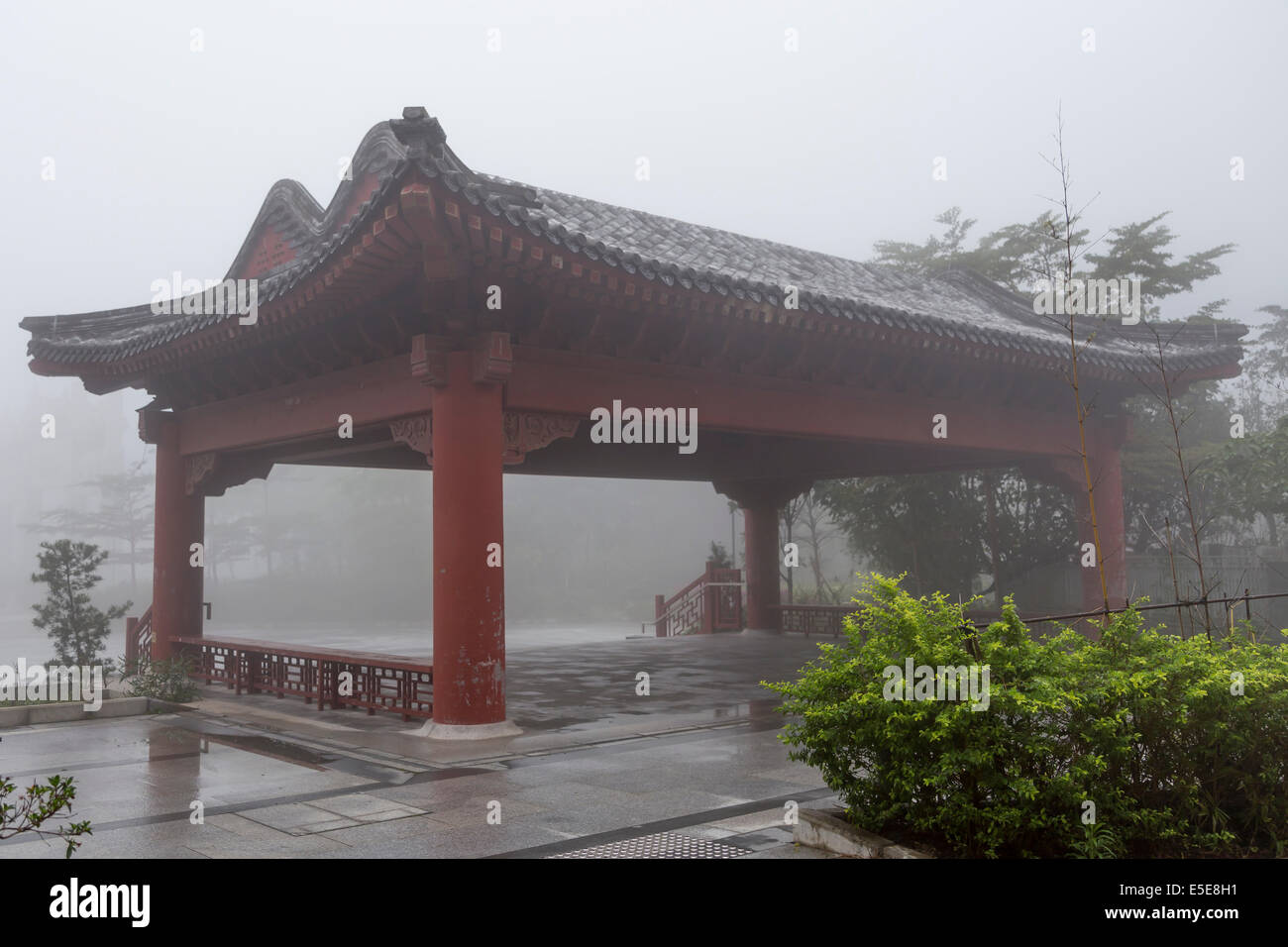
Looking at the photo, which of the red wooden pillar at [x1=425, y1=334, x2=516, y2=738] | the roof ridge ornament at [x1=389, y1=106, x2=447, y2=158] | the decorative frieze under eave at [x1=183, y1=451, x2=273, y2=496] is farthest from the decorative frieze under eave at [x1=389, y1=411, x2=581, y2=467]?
the decorative frieze under eave at [x1=183, y1=451, x2=273, y2=496]

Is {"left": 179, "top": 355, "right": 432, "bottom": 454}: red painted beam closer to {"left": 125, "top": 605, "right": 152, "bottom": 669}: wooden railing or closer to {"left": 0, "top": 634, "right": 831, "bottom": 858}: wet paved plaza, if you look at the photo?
{"left": 125, "top": 605, "right": 152, "bottom": 669}: wooden railing

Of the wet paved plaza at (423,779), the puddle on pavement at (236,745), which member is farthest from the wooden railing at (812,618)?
the puddle on pavement at (236,745)

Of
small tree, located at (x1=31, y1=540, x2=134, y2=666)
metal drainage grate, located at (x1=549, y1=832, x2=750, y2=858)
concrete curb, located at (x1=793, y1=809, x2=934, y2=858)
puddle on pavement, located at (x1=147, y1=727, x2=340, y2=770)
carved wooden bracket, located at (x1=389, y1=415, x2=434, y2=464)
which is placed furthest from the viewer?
small tree, located at (x1=31, y1=540, x2=134, y2=666)

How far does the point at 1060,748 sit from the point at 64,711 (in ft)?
35.5

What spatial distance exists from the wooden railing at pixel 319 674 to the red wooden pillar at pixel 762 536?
35.2ft

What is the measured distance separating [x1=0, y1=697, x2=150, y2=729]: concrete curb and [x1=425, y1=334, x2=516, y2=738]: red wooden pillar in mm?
4534

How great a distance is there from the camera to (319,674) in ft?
39.9

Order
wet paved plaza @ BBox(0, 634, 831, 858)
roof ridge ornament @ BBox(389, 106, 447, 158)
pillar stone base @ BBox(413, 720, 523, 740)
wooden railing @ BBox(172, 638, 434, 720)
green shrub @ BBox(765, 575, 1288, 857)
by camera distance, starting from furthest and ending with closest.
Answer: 1. wooden railing @ BBox(172, 638, 434, 720)
2. pillar stone base @ BBox(413, 720, 523, 740)
3. roof ridge ornament @ BBox(389, 106, 447, 158)
4. wet paved plaza @ BBox(0, 634, 831, 858)
5. green shrub @ BBox(765, 575, 1288, 857)

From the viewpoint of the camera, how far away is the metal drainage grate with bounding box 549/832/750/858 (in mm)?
5605

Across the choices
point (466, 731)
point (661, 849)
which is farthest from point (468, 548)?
point (661, 849)

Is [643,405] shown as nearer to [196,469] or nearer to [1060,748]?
[1060,748]

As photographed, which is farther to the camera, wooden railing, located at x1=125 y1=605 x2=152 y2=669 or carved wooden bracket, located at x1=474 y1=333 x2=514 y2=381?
wooden railing, located at x1=125 y1=605 x2=152 y2=669

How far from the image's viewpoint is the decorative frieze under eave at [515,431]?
34.4ft

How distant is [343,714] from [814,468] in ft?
36.6
